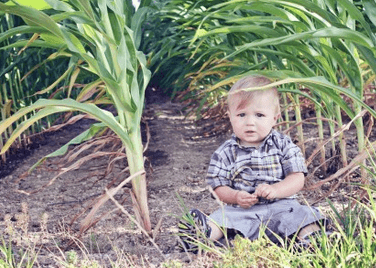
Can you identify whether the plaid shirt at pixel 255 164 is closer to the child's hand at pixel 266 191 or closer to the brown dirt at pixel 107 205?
the child's hand at pixel 266 191

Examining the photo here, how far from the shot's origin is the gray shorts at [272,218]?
5.00 ft

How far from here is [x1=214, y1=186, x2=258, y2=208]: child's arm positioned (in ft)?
4.94

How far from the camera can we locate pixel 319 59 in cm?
183

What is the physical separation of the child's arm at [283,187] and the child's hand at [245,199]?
22mm

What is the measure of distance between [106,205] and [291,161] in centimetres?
→ 80

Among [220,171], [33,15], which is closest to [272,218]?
[220,171]

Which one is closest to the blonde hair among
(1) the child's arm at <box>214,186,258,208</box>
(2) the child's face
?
(2) the child's face

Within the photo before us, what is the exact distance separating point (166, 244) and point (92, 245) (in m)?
0.20

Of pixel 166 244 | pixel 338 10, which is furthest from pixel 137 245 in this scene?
pixel 338 10

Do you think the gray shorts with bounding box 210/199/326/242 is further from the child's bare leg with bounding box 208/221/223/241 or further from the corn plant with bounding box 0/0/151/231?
the corn plant with bounding box 0/0/151/231

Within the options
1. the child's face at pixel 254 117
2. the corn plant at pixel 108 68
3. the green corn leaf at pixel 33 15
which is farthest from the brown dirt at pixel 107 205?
the green corn leaf at pixel 33 15

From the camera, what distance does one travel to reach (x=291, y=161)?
1581mm

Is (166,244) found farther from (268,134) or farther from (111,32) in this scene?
(111,32)

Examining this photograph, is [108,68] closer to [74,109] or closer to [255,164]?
[74,109]
